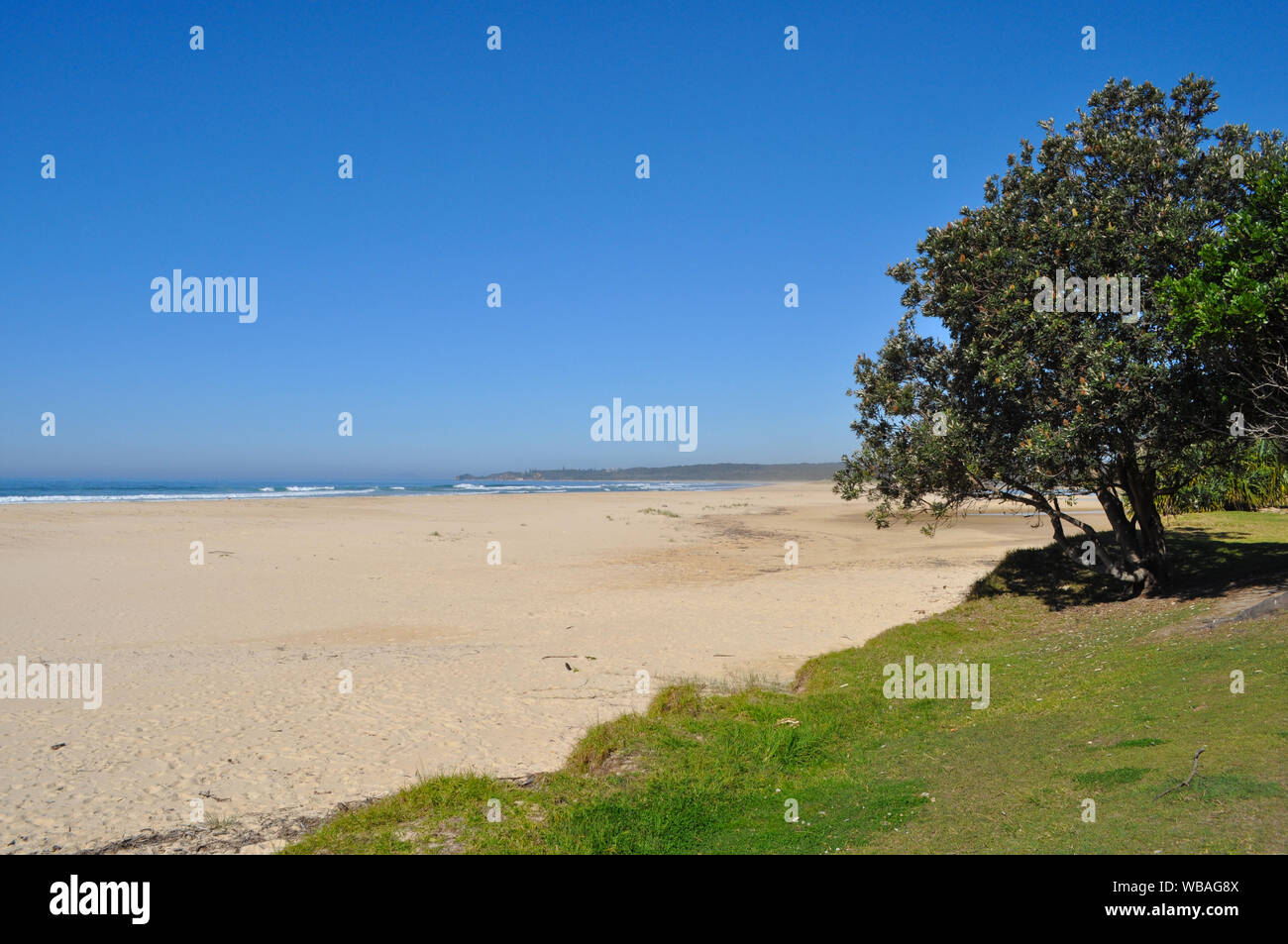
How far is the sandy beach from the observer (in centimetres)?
937

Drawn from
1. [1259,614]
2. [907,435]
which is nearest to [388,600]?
[907,435]

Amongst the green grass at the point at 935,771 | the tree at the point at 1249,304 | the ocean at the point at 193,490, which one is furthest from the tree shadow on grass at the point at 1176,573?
the ocean at the point at 193,490

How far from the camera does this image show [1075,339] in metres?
13.8

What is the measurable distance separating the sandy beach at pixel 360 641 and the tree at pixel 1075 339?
17.7 feet

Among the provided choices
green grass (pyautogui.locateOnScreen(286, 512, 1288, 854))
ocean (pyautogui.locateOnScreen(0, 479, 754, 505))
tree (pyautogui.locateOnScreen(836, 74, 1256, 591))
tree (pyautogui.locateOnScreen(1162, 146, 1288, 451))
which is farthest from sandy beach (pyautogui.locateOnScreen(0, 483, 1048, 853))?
ocean (pyautogui.locateOnScreen(0, 479, 754, 505))

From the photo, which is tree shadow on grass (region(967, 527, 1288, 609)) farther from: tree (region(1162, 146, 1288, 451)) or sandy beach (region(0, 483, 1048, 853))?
tree (region(1162, 146, 1288, 451))

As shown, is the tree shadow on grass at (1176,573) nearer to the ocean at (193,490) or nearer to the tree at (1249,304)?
the tree at (1249,304)

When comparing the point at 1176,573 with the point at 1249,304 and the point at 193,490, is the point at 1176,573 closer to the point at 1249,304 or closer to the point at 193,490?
the point at 1249,304

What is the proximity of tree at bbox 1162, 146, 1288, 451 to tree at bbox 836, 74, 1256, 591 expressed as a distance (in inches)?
38.2

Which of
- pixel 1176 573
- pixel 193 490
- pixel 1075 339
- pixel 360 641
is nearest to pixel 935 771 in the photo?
pixel 1075 339

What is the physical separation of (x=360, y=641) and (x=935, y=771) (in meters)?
13.4

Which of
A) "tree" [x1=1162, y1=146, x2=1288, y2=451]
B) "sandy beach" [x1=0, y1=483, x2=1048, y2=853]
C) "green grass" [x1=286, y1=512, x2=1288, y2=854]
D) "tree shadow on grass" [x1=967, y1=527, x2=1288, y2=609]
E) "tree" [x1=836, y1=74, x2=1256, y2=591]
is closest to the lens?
"green grass" [x1=286, y1=512, x2=1288, y2=854]

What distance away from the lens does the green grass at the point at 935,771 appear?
19.7ft

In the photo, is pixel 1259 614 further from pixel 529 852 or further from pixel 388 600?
pixel 388 600
